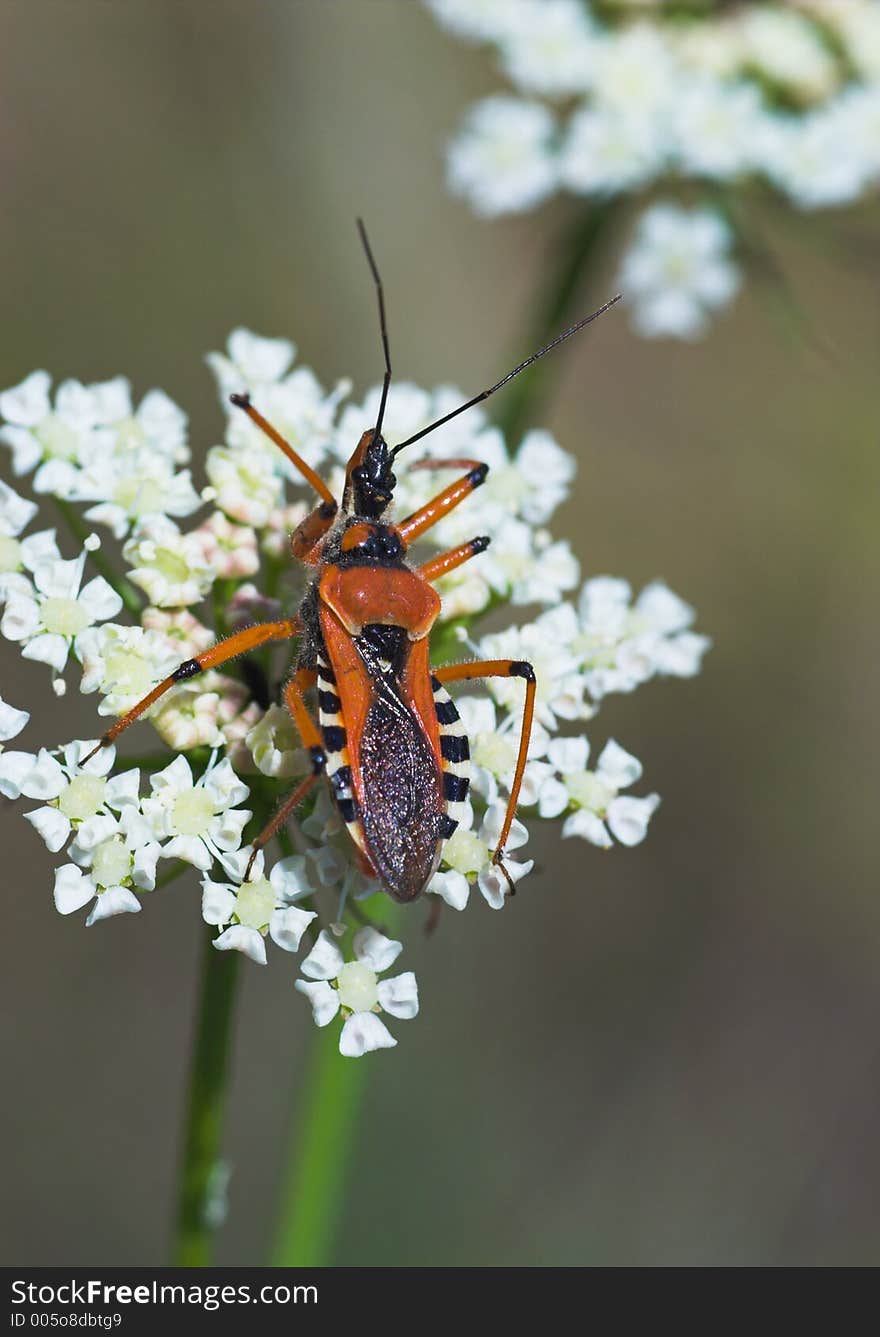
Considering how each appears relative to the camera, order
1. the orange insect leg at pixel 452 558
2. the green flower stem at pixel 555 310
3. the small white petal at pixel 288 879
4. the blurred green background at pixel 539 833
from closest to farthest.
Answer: the small white petal at pixel 288 879, the orange insect leg at pixel 452 558, the green flower stem at pixel 555 310, the blurred green background at pixel 539 833

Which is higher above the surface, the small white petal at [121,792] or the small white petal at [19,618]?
the small white petal at [19,618]

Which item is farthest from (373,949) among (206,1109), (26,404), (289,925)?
(26,404)

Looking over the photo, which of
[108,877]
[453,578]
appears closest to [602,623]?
[453,578]

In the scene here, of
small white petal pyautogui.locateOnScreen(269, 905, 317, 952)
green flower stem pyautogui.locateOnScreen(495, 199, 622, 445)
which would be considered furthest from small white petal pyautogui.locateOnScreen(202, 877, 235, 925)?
green flower stem pyautogui.locateOnScreen(495, 199, 622, 445)

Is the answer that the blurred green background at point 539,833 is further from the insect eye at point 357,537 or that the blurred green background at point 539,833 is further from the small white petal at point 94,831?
the small white petal at point 94,831

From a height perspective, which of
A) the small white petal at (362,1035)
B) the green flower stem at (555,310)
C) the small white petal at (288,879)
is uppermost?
the green flower stem at (555,310)

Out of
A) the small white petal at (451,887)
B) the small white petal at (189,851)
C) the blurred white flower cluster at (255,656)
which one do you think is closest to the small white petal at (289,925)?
the blurred white flower cluster at (255,656)

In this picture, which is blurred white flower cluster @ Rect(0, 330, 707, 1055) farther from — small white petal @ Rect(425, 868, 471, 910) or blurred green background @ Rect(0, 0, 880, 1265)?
blurred green background @ Rect(0, 0, 880, 1265)
